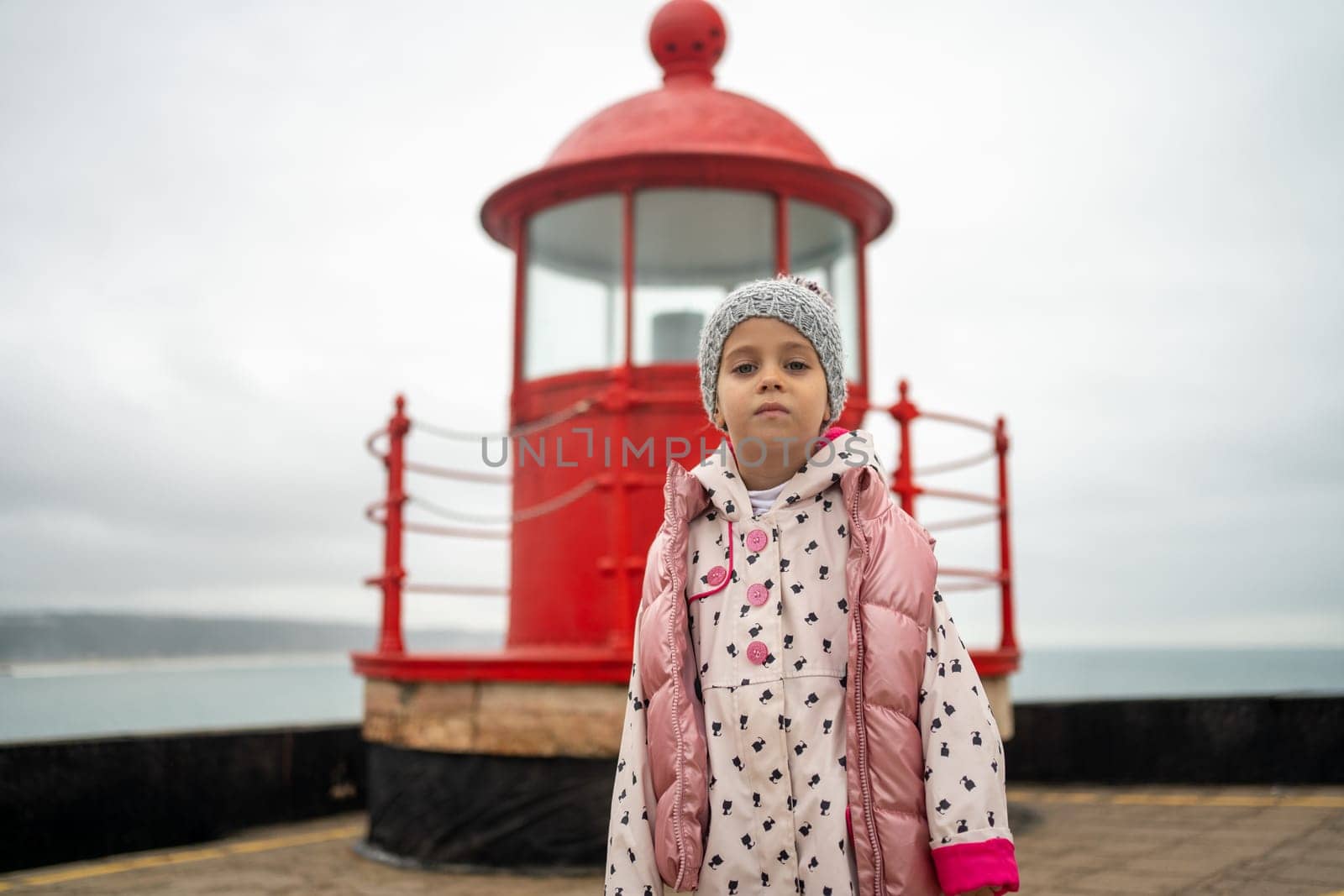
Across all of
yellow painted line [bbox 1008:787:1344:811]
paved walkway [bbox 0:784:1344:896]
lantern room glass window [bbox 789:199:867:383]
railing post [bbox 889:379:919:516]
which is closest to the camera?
paved walkway [bbox 0:784:1344:896]

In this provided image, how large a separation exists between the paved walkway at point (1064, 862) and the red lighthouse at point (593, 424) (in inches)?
12.9

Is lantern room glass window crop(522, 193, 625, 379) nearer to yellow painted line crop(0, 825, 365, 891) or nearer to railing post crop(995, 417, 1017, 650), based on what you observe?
railing post crop(995, 417, 1017, 650)

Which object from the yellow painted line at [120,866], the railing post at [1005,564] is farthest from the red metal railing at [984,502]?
the yellow painted line at [120,866]

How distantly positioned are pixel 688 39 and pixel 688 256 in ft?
4.38

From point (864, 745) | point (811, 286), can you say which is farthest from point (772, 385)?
point (864, 745)

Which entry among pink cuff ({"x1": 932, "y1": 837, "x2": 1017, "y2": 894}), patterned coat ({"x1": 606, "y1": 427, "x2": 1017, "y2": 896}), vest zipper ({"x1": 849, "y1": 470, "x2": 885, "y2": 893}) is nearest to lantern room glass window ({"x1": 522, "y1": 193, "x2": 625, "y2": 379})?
patterned coat ({"x1": 606, "y1": 427, "x2": 1017, "y2": 896})

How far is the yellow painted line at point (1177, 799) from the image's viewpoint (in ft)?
21.4

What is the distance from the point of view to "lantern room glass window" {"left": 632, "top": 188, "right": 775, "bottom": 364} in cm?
546

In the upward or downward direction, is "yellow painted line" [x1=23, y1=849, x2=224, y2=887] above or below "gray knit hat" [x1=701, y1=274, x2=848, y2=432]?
below

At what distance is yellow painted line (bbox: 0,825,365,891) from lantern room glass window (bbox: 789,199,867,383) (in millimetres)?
3454

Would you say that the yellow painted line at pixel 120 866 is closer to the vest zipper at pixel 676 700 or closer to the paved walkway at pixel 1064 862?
the paved walkway at pixel 1064 862

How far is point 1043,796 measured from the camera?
7.22 m

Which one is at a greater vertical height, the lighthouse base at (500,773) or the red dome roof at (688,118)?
the red dome roof at (688,118)

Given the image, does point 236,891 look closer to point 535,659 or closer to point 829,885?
point 535,659
